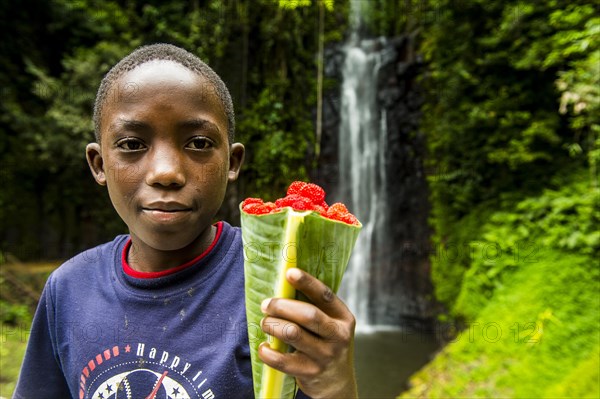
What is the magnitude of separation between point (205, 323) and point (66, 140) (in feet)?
26.7

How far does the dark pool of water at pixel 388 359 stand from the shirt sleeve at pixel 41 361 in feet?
14.1

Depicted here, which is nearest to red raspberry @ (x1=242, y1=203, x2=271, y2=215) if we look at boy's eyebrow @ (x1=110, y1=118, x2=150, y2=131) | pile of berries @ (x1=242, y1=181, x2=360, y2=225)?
pile of berries @ (x1=242, y1=181, x2=360, y2=225)

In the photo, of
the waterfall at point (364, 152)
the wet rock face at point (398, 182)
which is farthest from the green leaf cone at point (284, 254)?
the waterfall at point (364, 152)

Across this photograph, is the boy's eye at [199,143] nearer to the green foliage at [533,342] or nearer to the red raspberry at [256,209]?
the red raspberry at [256,209]

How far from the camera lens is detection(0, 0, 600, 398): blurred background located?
500 centimetres

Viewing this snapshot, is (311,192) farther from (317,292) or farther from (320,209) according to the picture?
(317,292)

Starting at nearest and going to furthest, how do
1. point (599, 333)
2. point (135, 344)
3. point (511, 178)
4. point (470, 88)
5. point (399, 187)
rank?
point (135, 344), point (599, 333), point (511, 178), point (470, 88), point (399, 187)

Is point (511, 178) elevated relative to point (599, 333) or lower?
elevated

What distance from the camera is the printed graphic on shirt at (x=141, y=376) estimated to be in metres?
1.05

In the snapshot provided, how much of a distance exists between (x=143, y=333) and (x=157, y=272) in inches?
6.3

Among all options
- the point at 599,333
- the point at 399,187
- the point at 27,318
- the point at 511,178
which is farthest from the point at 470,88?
the point at 27,318

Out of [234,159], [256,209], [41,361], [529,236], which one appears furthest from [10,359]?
[529,236]

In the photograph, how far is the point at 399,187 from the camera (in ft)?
31.0

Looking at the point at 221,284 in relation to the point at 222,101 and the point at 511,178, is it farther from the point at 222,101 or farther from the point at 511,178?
the point at 511,178
